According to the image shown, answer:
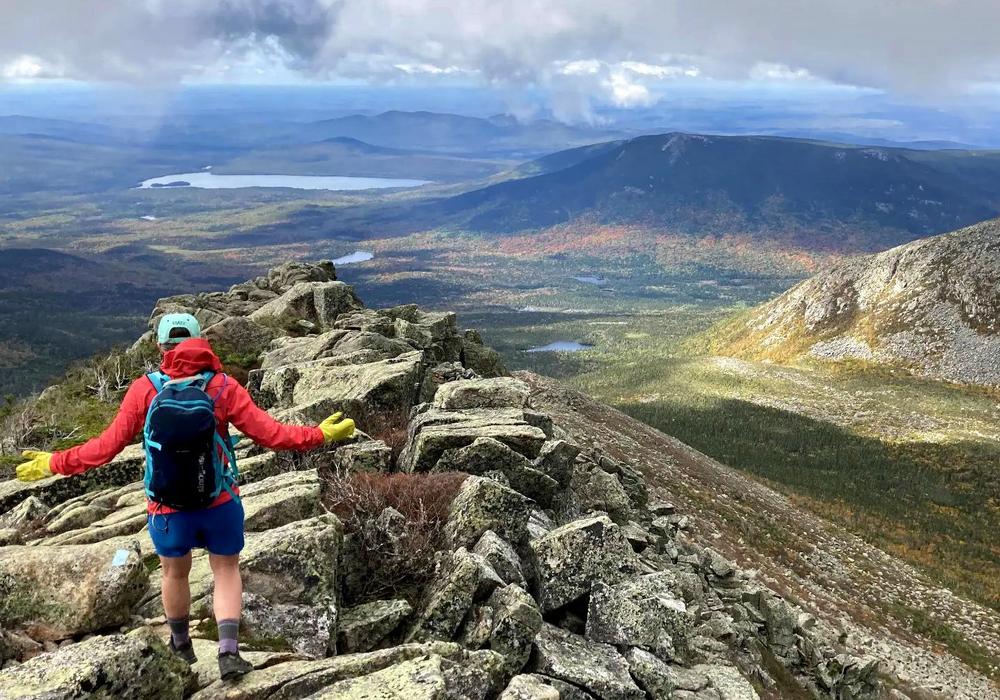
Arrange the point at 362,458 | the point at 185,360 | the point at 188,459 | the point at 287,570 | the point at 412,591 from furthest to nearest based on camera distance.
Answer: the point at 362,458 < the point at 412,591 < the point at 287,570 < the point at 185,360 < the point at 188,459

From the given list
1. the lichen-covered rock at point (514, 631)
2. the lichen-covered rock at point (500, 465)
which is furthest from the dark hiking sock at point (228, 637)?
the lichen-covered rock at point (500, 465)

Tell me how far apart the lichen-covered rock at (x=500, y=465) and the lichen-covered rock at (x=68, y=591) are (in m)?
7.96

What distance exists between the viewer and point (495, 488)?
15383 mm

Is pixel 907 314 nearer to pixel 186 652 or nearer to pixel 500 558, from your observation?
pixel 500 558

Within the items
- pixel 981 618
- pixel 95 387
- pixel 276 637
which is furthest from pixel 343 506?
pixel 981 618

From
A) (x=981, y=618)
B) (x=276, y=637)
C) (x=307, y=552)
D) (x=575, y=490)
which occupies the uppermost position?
(x=307, y=552)

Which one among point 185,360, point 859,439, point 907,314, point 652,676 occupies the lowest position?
point 859,439

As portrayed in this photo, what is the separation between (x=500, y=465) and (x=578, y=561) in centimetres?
416

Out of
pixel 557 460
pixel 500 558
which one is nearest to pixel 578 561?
pixel 500 558

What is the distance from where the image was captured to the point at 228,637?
9625 millimetres

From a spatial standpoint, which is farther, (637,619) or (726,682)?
(726,682)

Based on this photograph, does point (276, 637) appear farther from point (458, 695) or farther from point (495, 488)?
point (495, 488)

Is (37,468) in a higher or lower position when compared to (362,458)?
higher

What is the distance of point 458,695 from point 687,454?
5526 cm
